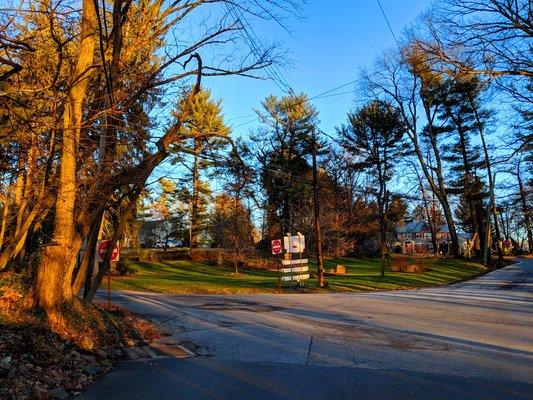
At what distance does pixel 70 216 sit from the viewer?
9.12 metres

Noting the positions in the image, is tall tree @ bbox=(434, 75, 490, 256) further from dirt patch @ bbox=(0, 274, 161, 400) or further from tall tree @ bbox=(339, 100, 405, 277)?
dirt patch @ bbox=(0, 274, 161, 400)

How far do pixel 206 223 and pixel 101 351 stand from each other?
170 ft

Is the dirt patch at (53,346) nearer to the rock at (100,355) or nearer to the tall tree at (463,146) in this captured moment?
the rock at (100,355)

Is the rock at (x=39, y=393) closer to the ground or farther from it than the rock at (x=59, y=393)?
farther from it

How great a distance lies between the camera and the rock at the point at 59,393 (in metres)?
5.84

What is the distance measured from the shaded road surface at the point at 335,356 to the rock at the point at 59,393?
0.69 ft

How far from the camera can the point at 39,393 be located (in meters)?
5.67

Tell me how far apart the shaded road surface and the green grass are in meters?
9.83

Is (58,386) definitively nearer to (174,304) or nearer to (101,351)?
(101,351)

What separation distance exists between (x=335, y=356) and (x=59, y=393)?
14.2 ft

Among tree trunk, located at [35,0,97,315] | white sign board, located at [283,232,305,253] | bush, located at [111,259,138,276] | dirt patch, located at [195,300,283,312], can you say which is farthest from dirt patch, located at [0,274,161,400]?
bush, located at [111,259,138,276]

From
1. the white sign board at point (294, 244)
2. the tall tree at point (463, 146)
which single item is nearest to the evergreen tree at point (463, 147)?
the tall tree at point (463, 146)

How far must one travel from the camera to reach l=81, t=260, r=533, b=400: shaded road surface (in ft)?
20.8

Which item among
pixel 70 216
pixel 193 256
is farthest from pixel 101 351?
pixel 193 256
